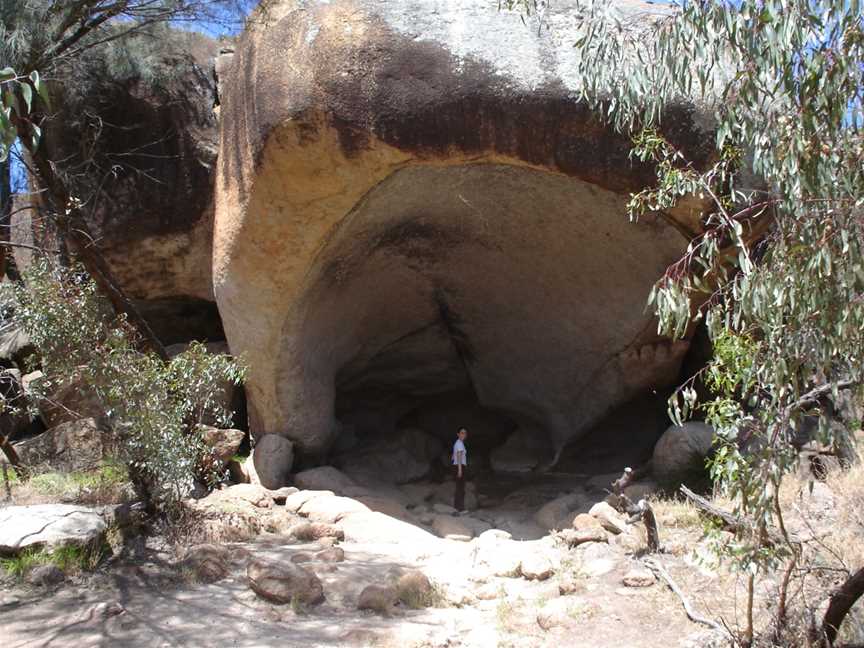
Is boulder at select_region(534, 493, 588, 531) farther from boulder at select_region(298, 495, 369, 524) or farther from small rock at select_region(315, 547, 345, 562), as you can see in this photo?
small rock at select_region(315, 547, 345, 562)

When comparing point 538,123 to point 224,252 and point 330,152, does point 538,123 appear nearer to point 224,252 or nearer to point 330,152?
point 330,152

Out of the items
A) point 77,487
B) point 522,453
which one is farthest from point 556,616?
point 522,453

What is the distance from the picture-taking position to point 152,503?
6684 mm

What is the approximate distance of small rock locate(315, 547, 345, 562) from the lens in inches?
252

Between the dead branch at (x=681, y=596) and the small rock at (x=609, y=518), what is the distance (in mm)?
674

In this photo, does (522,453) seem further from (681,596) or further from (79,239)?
(681,596)

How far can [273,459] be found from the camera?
884cm

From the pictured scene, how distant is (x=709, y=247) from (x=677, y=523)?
3598 mm

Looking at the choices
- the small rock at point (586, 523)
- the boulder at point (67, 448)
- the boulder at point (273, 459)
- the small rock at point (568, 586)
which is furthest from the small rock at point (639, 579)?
the boulder at point (67, 448)

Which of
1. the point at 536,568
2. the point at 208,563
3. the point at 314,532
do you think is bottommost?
the point at 314,532

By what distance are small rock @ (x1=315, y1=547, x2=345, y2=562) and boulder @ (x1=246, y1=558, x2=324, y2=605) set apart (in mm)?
617

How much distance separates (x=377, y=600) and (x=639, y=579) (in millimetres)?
1728

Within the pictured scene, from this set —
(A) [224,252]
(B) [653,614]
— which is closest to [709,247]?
(B) [653,614]

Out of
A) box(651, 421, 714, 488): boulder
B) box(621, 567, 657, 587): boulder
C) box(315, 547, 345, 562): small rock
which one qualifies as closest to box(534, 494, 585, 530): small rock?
box(651, 421, 714, 488): boulder
